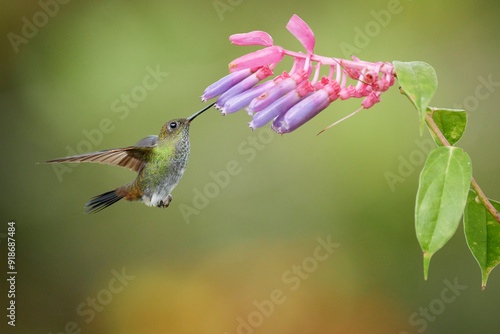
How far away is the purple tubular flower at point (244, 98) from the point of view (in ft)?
4.62

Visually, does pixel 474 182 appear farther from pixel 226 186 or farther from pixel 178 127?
pixel 226 186

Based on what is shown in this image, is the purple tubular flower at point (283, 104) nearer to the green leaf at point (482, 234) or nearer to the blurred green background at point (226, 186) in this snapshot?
the green leaf at point (482, 234)

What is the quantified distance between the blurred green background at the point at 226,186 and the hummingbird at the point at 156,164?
2.01 metres

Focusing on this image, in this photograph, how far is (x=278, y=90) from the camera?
1392 mm

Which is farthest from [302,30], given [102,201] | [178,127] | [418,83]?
[102,201]

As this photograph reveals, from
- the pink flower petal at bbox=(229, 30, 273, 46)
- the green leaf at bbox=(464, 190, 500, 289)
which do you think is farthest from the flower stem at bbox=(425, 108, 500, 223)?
the pink flower petal at bbox=(229, 30, 273, 46)

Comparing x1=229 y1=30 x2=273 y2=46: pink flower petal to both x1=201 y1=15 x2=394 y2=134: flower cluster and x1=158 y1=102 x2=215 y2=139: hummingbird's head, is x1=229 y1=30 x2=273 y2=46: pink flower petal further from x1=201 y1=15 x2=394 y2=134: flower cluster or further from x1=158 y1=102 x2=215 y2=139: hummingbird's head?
x1=158 y1=102 x2=215 y2=139: hummingbird's head

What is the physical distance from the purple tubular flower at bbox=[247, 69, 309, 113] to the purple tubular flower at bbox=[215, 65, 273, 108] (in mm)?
73

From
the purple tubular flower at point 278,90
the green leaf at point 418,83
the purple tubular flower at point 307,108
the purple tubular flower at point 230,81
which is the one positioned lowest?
the green leaf at point 418,83

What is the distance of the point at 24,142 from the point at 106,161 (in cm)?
269

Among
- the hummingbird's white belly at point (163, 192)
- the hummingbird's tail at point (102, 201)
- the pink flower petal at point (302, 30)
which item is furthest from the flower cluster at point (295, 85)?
the hummingbird's tail at point (102, 201)

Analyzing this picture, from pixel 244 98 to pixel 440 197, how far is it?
1.84 ft

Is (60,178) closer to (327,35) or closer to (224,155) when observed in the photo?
(224,155)

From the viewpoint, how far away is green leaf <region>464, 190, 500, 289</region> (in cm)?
133
